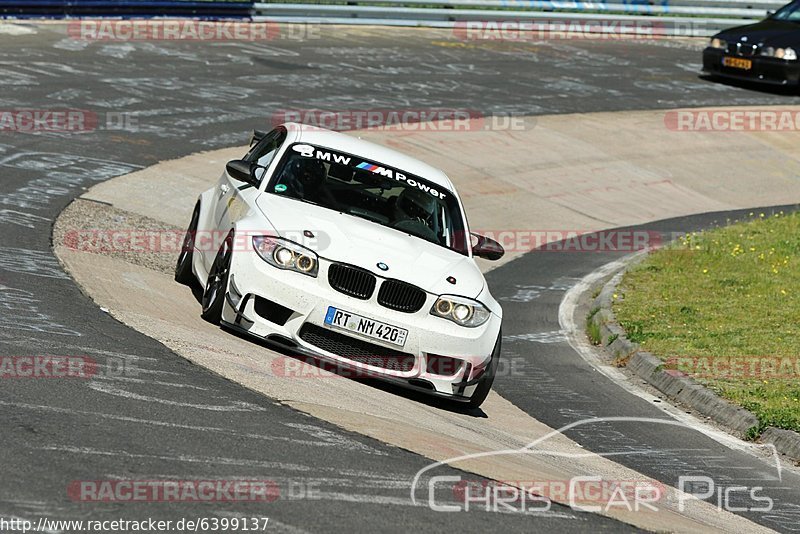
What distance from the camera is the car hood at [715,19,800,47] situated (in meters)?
25.3

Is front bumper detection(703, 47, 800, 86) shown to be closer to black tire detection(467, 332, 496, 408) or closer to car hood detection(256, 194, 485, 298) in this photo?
car hood detection(256, 194, 485, 298)

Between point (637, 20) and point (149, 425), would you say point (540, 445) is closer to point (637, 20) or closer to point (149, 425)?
point (149, 425)

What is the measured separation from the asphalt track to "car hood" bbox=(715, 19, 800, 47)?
125cm

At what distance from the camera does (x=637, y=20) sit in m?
31.9

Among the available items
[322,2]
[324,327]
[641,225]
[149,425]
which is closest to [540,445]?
[324,327]

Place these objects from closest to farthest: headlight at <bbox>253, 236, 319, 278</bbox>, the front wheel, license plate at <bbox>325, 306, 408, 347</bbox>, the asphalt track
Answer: the asphalt track → license plate at <bbox>325, 306, 408, 347</bbox> → headlight at <bbox>253, 236, 319, 278</bbox> → the front wheel

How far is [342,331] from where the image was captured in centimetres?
832

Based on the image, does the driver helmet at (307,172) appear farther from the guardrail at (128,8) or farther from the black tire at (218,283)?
the guardrail at (128,8)

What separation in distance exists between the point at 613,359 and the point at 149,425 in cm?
642

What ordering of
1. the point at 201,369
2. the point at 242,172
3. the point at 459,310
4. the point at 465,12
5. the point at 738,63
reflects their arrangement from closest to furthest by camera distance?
the point at 201,369 < the point at 459,310 < the point at 242,172 < the point at 738,63 < the point at 465,12

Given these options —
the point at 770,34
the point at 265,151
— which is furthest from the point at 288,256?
the point at 770,34

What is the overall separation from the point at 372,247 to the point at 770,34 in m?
19.0

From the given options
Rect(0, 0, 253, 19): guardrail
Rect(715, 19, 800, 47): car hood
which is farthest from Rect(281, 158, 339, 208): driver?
Rect(715, 19, 800, 47): car hood

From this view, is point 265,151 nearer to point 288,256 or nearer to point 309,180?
point 309,180
